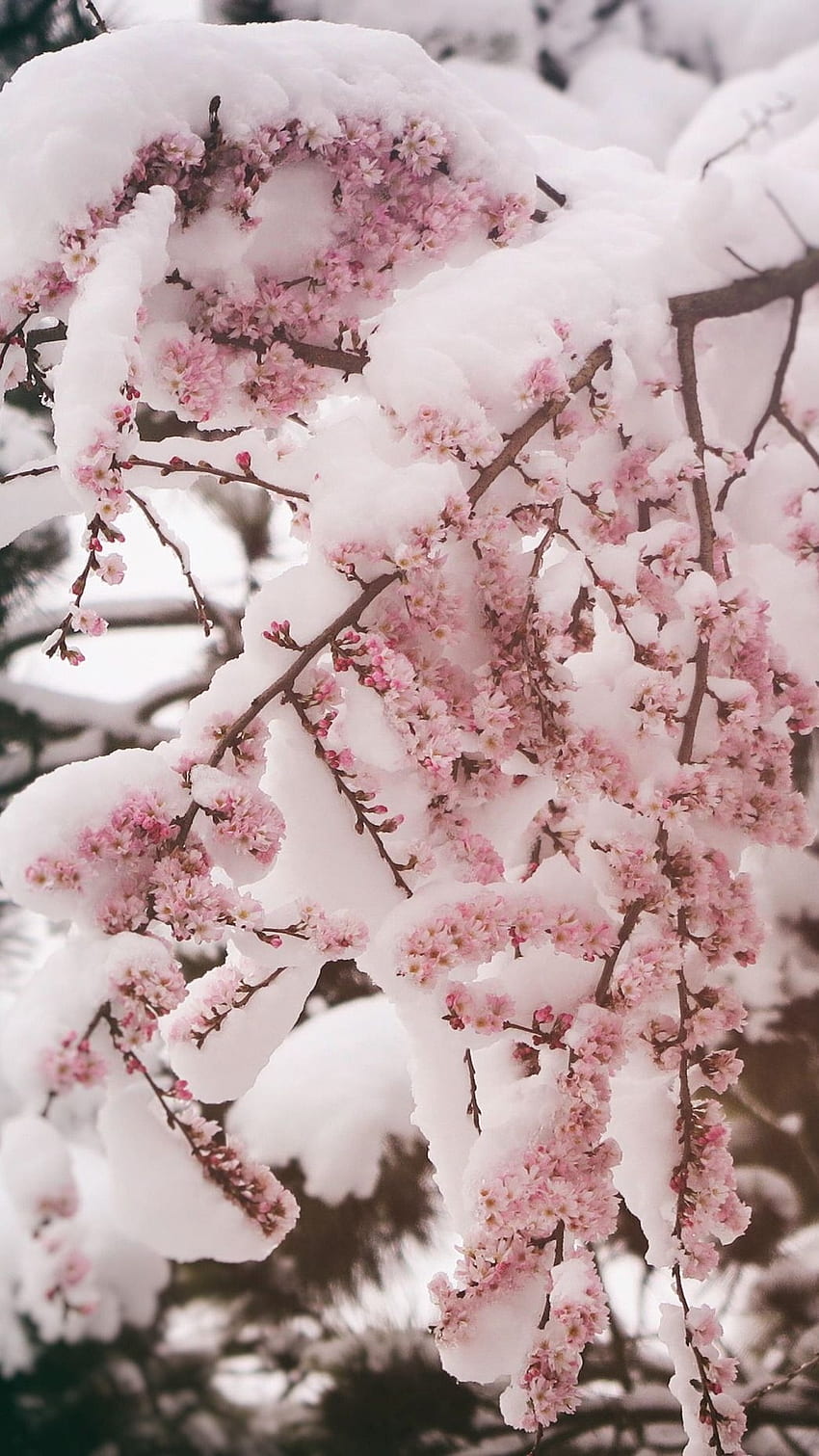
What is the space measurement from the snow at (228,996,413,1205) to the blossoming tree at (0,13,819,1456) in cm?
100

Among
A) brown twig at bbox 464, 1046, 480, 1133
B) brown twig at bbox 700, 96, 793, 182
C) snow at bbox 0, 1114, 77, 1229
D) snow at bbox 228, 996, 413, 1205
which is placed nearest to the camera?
snow at bbox 0, 1114, 77, 1229

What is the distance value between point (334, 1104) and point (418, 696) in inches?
57.8

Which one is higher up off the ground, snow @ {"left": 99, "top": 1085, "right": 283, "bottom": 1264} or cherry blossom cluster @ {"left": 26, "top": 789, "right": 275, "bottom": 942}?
cherry blossom cluster @ {"left": 26, "top": 789, "right": 275, "bottom": 942}

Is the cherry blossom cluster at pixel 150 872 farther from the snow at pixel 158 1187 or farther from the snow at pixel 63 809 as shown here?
the snow at pixel 158 1187

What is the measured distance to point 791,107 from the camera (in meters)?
2.07

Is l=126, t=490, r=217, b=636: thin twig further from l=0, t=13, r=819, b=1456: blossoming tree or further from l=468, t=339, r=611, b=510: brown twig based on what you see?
l=468, t=339, r=611, b=510: brown twig

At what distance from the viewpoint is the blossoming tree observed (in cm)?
68

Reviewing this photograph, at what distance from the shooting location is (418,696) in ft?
2.32

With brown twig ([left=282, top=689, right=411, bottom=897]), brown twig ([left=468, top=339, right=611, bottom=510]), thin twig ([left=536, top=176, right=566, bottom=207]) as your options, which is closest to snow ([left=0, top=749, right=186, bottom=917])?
brown twig ([left=282, top=689, right=411, bottom=897])

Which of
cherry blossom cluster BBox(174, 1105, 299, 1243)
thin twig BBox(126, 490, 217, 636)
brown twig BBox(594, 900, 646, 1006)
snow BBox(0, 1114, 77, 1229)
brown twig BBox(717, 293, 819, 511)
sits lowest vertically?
cherry blossom cluster BBox(174, 1105, 299, 1243)

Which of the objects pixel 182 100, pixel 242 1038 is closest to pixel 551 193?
pixel 182 100

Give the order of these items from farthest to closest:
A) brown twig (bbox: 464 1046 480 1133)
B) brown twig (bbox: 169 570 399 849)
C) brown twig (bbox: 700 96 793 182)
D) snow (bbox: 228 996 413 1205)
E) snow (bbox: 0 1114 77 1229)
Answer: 1. snow (bbox: 228 996 413 1205)
2. brown twig (bbox: 700 96 793 182)
3. brown twig (bbox: 464 1046 480 1133)
4. brown twig (bbox: 169 570 399 849)
5. snow (bbox: 0 1114 77 1229)

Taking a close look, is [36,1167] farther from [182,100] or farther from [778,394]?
[778,394]

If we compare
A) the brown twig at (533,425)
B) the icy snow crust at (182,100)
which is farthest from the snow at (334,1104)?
the icy snow crust at (182,100)
